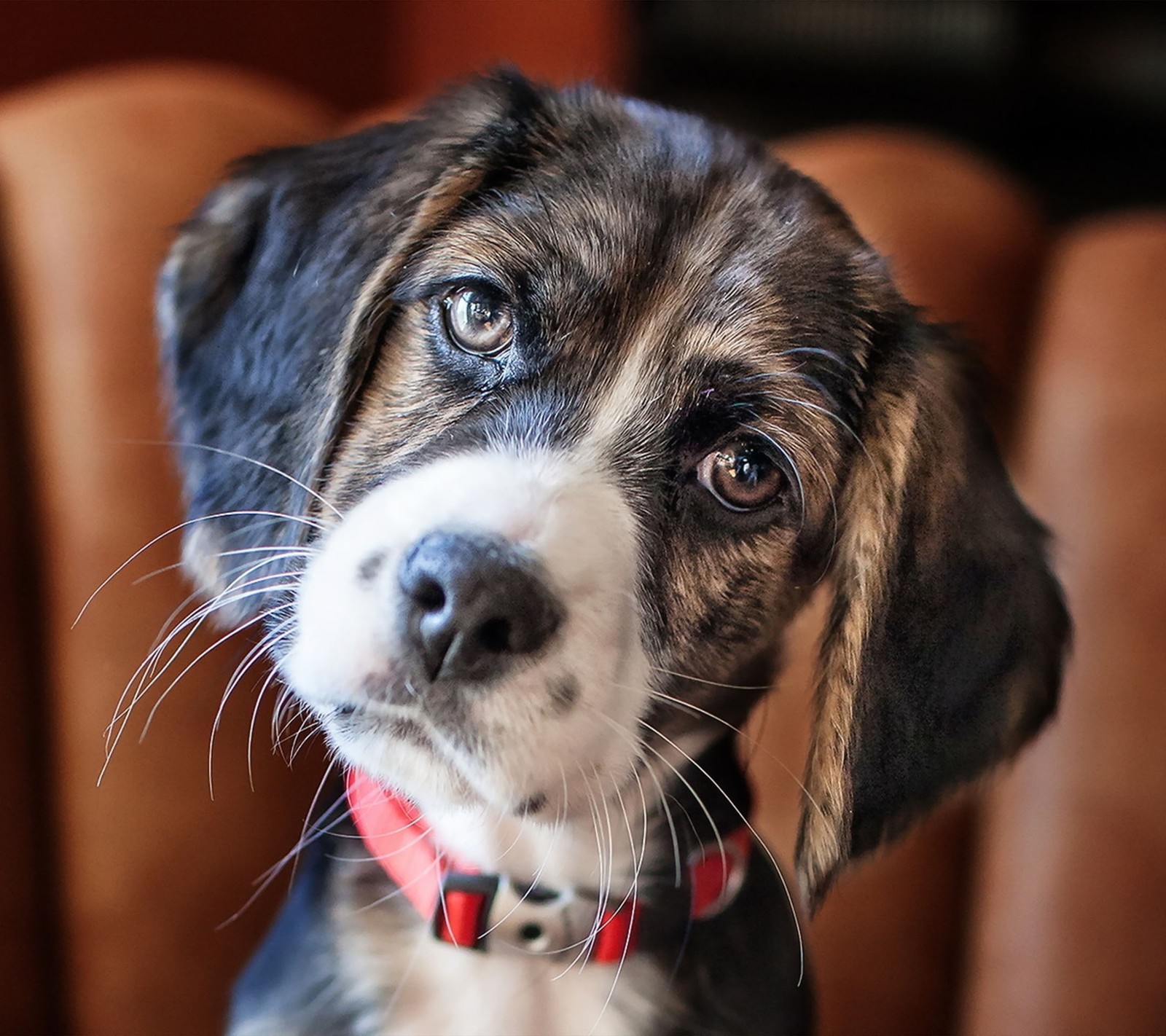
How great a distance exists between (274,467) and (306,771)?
265 mm

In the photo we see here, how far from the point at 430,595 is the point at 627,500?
229 mm

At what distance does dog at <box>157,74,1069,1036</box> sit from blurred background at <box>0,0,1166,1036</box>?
0.45 ft

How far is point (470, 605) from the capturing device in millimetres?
797

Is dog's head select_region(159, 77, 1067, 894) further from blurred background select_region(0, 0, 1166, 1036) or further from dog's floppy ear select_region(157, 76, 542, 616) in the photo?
blurred background select_region(0, 0, 1166, 1036)

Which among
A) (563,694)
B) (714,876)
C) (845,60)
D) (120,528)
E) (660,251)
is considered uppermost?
(845,60)

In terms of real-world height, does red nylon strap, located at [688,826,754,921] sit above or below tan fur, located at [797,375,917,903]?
below

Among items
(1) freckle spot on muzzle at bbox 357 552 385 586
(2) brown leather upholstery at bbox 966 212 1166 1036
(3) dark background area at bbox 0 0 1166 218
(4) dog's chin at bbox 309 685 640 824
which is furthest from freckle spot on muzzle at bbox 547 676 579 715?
(3) dark background area at bbox 0 0 1166 218

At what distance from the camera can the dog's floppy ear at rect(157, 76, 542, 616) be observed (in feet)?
3.37

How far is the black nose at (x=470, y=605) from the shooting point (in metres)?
0.80

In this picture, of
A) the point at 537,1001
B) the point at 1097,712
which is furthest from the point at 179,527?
the point at 1097,712

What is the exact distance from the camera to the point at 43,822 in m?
1.16

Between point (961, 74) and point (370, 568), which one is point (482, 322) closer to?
point (370, 568)

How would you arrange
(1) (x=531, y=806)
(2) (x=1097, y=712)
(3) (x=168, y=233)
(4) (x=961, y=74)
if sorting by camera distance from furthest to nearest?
(4) (x=961, y=74)
(2) (x=1097, y=712)
(3) (x=168, y=233)
(1) (x=531, y=806)

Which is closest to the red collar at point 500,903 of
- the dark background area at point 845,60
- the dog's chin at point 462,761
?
the dog's chin at point 462,761
